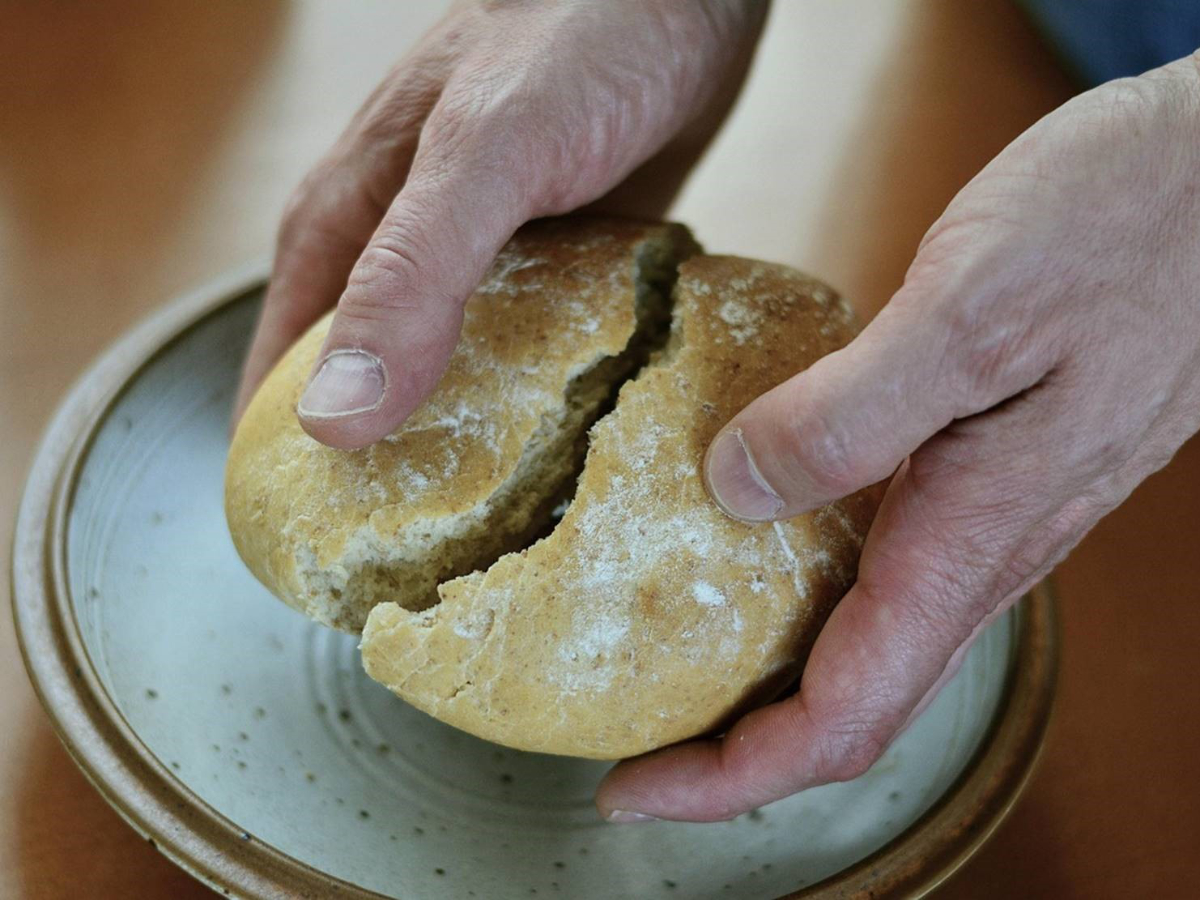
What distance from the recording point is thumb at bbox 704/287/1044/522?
78 centimetres

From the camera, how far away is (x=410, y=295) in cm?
88

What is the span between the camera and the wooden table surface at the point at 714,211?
1.08m

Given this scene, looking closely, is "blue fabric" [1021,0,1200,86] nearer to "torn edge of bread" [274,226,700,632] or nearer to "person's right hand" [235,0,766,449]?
"person's right hand" [235,0,766,449]

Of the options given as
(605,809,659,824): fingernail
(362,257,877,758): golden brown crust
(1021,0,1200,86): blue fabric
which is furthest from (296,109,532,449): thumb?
(1021,0,1200,86): blue fabric

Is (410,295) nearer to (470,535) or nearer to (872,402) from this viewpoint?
(470,535)

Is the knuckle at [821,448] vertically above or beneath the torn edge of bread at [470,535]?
above

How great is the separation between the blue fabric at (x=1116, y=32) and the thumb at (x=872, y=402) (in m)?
1.13

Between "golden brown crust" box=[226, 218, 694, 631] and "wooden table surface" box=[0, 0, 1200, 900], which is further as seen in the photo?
"wooden table surface" box=[0, 0, 1200, 900]

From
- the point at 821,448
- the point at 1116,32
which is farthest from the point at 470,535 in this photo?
the point at 1116,32

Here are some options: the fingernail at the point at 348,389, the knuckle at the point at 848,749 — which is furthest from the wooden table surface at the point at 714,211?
the fingernail at the point at 348,389

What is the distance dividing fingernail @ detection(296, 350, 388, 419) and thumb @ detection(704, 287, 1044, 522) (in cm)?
29

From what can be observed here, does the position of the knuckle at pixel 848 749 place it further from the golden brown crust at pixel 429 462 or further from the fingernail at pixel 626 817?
the golden brown crust at pixel 429 462

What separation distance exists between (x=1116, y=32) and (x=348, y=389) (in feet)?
4.83

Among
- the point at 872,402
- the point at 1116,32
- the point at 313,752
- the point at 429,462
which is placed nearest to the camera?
the point at 872,402
